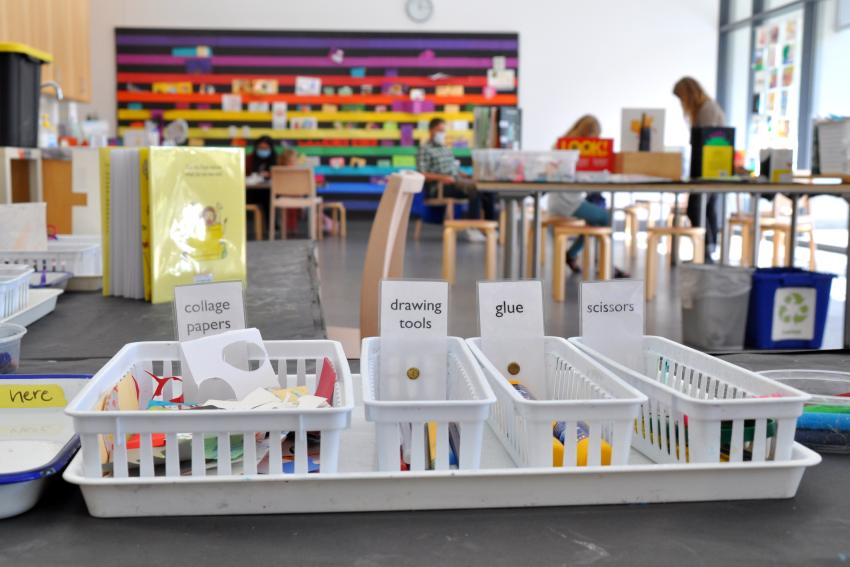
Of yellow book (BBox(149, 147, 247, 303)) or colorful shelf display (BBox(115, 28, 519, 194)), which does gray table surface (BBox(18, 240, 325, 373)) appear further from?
colorful shelf display (BBox(115, 28, 519, 194))

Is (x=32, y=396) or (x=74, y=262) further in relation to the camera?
(x=74, y=262)

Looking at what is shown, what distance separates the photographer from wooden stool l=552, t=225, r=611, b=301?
550 centimetres

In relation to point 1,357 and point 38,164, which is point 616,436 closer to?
point 1,357

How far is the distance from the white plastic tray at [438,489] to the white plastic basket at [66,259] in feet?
4.48

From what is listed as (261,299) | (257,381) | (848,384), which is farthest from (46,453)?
(261,299)

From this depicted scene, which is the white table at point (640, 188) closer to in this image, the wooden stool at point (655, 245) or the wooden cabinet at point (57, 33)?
the wooden stool at point (655, 245)

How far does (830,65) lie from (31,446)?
374 inches

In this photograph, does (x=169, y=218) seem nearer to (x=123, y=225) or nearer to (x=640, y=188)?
(x=123, y=225)

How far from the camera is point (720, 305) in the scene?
4.21 metres

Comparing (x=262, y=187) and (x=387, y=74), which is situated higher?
(x=387, y=74)

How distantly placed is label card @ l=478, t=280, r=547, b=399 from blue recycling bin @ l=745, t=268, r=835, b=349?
349 centimetres

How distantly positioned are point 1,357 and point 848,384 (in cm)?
96

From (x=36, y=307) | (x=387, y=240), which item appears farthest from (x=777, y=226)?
(x=36, y=307)

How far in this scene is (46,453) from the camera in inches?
30.7
